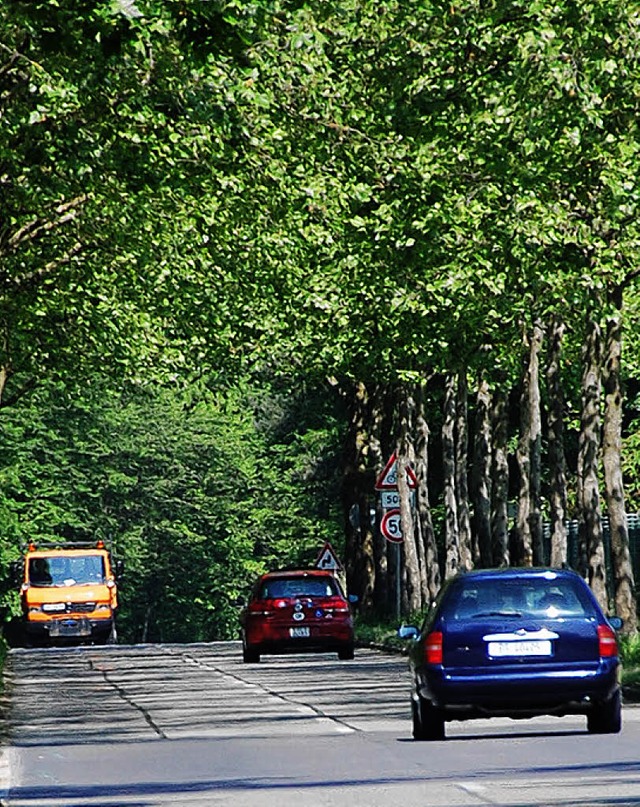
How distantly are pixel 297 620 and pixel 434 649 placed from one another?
2202 centimetres

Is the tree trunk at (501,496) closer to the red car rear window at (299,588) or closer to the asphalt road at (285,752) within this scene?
the red car rear window at (299,588)

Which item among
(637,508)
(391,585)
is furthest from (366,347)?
(637,508)

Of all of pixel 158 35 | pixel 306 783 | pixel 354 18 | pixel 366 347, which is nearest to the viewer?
pixel 306 783

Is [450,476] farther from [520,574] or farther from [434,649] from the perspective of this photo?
[434,649]

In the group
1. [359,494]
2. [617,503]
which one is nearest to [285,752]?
[617,503]

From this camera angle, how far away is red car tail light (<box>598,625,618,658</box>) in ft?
66.8

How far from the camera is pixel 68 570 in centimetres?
6203

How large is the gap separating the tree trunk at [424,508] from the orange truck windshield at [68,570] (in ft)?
44.2

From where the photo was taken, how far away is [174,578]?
96.6 meters

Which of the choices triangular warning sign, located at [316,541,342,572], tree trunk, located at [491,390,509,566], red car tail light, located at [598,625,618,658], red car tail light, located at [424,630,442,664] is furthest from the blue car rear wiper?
triangular warning sign, located at [316,541,342,572]

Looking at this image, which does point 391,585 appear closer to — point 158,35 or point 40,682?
point 40,682

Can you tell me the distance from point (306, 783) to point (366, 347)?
2615 centimetres

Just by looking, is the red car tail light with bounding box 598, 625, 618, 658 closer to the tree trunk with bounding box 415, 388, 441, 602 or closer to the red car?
the red car

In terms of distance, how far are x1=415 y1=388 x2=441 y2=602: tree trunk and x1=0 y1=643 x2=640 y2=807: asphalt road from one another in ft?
51.8
